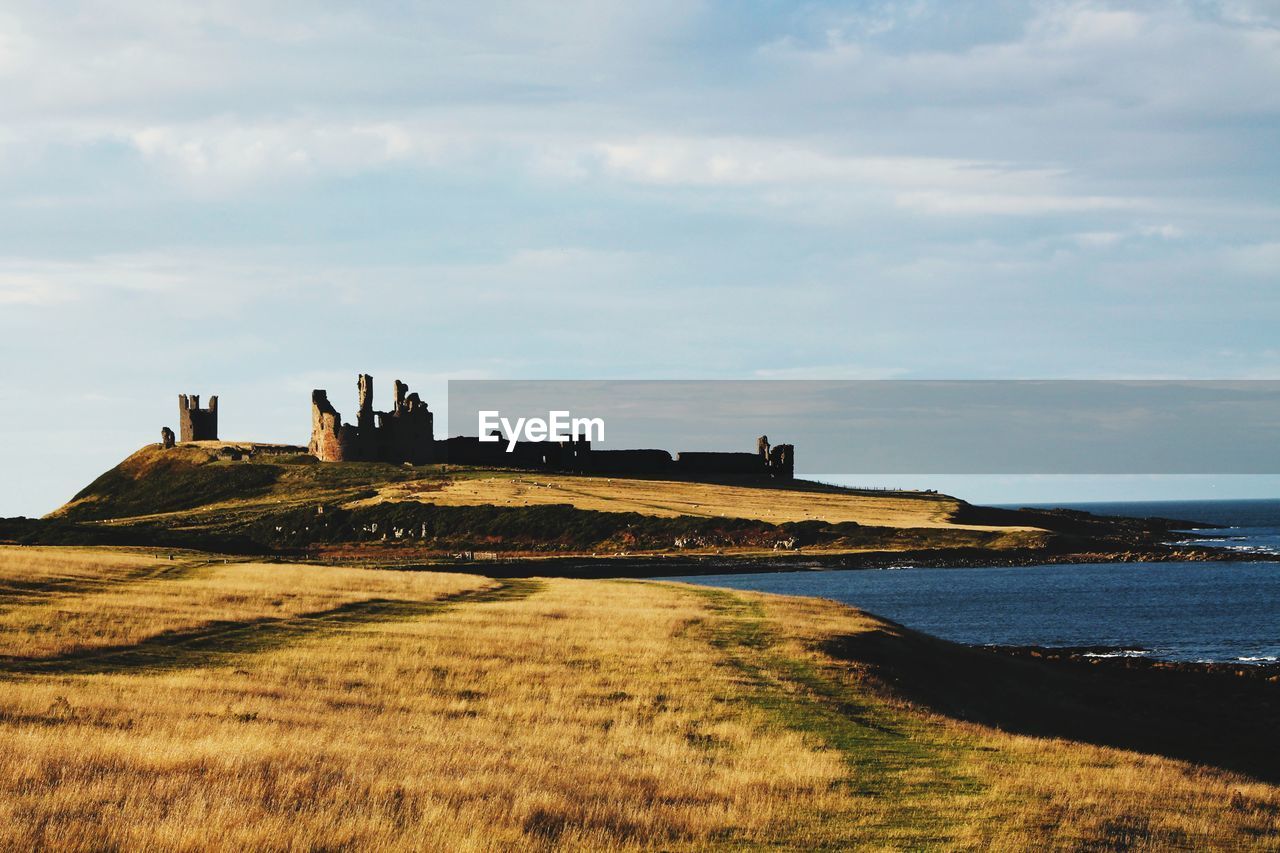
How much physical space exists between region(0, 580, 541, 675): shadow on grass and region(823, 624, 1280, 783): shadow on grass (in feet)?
48.4

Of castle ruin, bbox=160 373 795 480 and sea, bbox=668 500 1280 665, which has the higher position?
castle ruin, bbox=160 373 795 480

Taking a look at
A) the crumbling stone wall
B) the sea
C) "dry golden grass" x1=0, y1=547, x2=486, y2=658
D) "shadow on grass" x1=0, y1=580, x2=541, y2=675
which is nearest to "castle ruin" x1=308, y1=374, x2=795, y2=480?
the crumbling stone wall

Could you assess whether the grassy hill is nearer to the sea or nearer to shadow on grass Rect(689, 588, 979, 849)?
the sea

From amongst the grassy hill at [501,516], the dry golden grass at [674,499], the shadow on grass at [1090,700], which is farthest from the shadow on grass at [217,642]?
the dry golden grass at [674,499]

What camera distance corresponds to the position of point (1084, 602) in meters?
85.8

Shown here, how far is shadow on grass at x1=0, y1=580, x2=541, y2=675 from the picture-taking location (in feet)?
97.4

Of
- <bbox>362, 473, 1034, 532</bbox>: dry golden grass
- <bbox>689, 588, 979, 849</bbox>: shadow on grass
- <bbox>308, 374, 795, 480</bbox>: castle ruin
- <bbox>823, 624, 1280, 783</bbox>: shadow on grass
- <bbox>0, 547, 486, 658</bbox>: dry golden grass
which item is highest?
<bbox>308, 374, 795, 480</bbox>: castle ruin

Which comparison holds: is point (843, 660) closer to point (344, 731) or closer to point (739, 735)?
point (739, 735)

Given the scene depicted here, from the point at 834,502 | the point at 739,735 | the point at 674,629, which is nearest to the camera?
the point at 739,735

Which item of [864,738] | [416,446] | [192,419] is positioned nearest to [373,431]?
[416,446]

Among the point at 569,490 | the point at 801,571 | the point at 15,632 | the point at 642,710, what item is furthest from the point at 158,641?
the point at 569,490

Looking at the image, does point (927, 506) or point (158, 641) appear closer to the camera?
point (158, 641)

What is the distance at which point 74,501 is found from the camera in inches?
6924

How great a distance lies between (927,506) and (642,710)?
14626cm
